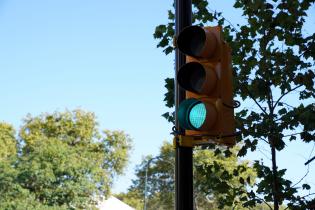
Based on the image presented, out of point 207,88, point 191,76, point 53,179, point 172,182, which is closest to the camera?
point 207,88

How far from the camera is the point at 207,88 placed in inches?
116

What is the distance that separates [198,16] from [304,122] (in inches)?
74.7

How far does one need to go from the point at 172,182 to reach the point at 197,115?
117ft

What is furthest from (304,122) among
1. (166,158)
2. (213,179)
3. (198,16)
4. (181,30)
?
(166,158)

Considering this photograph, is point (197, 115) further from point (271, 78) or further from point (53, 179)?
point (53, 179)

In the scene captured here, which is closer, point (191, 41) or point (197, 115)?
point (197, 115)

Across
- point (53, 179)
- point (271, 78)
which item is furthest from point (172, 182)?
point (271, 78)

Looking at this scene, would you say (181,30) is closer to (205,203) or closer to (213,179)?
(213,179)

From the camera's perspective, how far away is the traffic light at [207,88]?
289 centimetres

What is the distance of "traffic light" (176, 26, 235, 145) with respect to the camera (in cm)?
289

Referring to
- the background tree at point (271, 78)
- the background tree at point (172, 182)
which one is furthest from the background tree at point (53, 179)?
the background tree at point (271, 78)

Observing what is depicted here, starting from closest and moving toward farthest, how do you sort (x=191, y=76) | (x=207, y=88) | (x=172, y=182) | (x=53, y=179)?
(x=207, y=88)
(x=191, y=76)
(x=53, y=179)
(x=172, y=182)

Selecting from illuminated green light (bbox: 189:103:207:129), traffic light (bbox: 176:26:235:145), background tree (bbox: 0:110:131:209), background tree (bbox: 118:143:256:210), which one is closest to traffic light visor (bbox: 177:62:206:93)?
traffic light (bbox: 176:26:235:145)

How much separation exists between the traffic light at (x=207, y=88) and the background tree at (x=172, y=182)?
3012 mm
